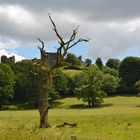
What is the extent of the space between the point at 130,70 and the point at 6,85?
146 ft

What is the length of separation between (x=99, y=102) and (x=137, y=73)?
129 feet

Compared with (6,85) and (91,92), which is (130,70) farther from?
(6,85)

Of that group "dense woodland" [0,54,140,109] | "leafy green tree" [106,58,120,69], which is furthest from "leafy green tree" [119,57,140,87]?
"leafy green tree" [106,58,120,69]

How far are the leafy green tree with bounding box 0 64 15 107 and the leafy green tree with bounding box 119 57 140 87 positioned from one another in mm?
35043

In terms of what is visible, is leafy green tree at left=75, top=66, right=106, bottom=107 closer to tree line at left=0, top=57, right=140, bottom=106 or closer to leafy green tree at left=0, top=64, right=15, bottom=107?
tree line at left=0, top=57, right=140, bottom=106

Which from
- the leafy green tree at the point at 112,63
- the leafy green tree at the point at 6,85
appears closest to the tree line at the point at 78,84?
the leafy green tree at the point at 6,85

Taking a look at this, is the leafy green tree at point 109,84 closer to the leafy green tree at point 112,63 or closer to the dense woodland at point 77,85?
the dense woodland at point 77,85

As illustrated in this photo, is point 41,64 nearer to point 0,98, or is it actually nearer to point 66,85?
point 0,98

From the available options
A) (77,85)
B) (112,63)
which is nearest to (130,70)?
(77,85)

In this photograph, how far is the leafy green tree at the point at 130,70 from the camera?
138 m

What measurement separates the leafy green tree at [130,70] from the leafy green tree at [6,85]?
1380 inches

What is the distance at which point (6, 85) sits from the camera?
114m

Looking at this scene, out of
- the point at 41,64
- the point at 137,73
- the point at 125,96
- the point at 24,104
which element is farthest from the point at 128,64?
the point at 41,64

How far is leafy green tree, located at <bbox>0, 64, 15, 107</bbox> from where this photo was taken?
111688 millimetres
